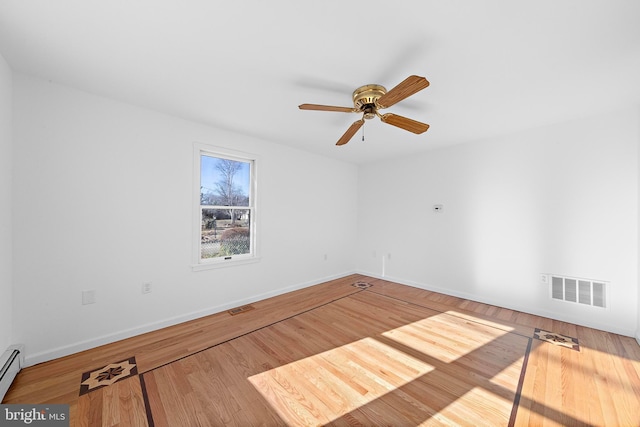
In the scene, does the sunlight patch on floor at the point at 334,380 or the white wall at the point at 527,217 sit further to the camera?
the white wall at the point at 527,217

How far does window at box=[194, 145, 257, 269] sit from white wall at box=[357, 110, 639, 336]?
2730 millimetres

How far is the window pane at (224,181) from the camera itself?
319cm

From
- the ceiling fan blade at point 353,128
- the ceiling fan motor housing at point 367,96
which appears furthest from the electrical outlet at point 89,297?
the ceiling fan motor housing at point 367,96

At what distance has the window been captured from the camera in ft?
10.3

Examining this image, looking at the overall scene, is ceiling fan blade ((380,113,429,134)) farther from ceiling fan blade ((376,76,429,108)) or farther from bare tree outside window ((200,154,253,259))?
bare tree outside window ((200,154,253,259))

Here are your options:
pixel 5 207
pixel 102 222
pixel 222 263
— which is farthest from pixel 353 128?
pixel 5 207

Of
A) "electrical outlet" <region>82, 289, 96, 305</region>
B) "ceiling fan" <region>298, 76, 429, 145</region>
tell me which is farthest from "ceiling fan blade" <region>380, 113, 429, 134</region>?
"electrical outlet" <region>82, 289, 96, 305</region>

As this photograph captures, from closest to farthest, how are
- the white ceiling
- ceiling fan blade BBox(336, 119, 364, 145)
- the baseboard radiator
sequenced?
the white ceiling
the baseboard radiator
ceiling fan blade BBox(336, 119, 364, 145)

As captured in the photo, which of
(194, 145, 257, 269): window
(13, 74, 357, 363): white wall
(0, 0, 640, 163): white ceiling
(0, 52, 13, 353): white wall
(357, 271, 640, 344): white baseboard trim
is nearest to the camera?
(0, 0, 640, 163): white ceiling

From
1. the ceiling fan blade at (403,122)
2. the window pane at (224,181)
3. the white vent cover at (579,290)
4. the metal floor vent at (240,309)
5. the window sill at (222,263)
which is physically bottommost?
the metal floor vent at (240,309)

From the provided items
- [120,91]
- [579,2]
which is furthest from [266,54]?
[579,2]

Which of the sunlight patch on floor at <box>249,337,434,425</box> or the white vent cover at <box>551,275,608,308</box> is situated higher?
the white vent cover at <box>551,275,608,308</box>

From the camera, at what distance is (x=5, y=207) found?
185 cm

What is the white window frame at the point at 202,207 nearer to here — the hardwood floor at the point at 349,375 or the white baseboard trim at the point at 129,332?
the white baseboard trim at the point at 129,332
